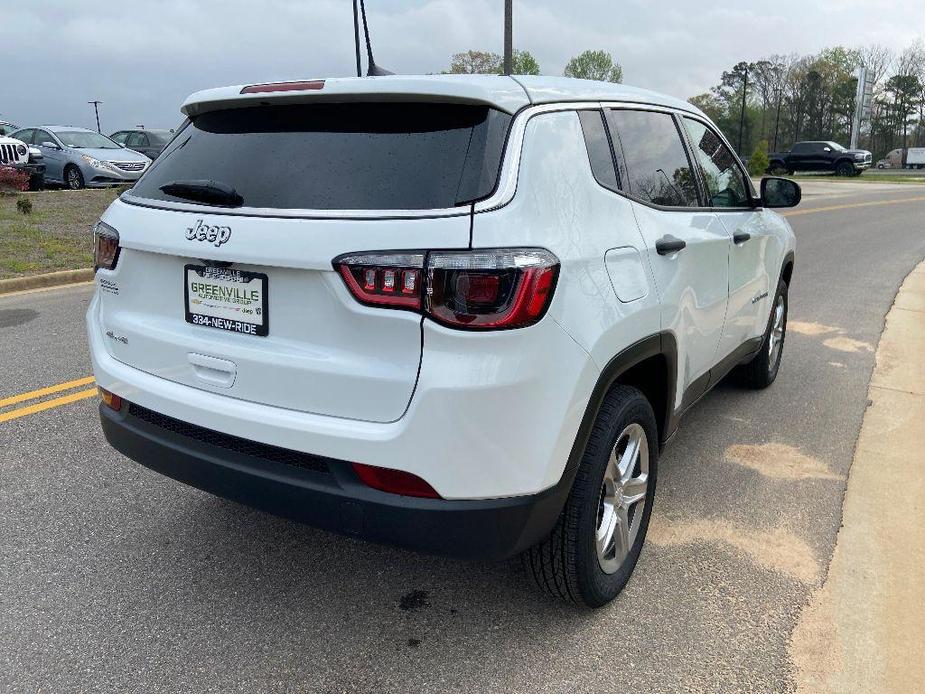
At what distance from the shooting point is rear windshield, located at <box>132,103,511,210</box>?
214 centimetres

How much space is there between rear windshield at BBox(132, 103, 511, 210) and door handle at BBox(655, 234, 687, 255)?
858mm

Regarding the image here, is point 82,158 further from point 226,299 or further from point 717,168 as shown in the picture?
point 226,299

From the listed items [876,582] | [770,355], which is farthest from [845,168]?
[876,582]

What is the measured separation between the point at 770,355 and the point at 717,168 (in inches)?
70.6

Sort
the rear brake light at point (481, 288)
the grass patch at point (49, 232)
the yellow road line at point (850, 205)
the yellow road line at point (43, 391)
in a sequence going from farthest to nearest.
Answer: the yellow road line at point (850, 205)
the grass patch at point (49, 232)
the yellow road line at point (43, 391)
the rear brake light at point (481, 288)

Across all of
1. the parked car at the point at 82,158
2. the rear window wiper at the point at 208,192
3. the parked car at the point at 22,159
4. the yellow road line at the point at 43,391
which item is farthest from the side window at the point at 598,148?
the parked car at the point at 22,159

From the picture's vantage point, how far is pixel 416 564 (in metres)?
2.98

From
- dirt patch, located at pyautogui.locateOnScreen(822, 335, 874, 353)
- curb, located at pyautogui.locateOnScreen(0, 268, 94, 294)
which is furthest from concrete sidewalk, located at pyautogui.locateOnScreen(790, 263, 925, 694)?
curb, located at pyautogui.locateOnScreen(0, 268, 94, 294)

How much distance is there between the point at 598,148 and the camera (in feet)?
8.63

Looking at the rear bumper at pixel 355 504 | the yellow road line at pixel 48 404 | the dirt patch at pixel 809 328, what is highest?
the rear bumper at pixel 355 504

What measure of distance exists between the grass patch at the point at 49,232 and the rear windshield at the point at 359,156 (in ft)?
25.4

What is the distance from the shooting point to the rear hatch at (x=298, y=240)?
209cm

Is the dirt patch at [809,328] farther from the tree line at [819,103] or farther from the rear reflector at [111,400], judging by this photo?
the tree line at [819,103]

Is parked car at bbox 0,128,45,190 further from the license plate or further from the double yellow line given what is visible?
the license plate
